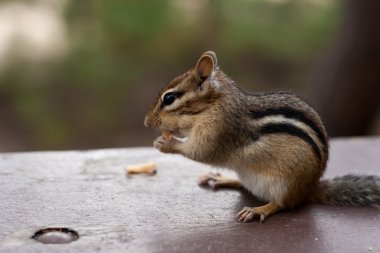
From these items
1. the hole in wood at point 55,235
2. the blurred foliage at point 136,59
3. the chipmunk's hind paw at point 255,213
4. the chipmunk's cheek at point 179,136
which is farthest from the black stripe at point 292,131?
the blurred foliage at point 136,59

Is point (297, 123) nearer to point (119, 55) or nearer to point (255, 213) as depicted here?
point (255, 213)

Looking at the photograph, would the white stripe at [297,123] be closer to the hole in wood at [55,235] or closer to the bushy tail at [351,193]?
the bushy tail at [351,193]

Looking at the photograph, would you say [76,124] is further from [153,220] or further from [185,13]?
[153,220]

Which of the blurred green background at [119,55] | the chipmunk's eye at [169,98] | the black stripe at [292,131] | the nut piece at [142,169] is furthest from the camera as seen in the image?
the blurred green background at [119,55]

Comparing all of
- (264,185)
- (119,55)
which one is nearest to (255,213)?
(264,185)

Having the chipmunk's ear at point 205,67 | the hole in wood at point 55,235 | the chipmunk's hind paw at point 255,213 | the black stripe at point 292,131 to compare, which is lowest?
the hole in wood at point 55,235

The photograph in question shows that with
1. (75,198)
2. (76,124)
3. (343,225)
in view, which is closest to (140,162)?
(75,198)
